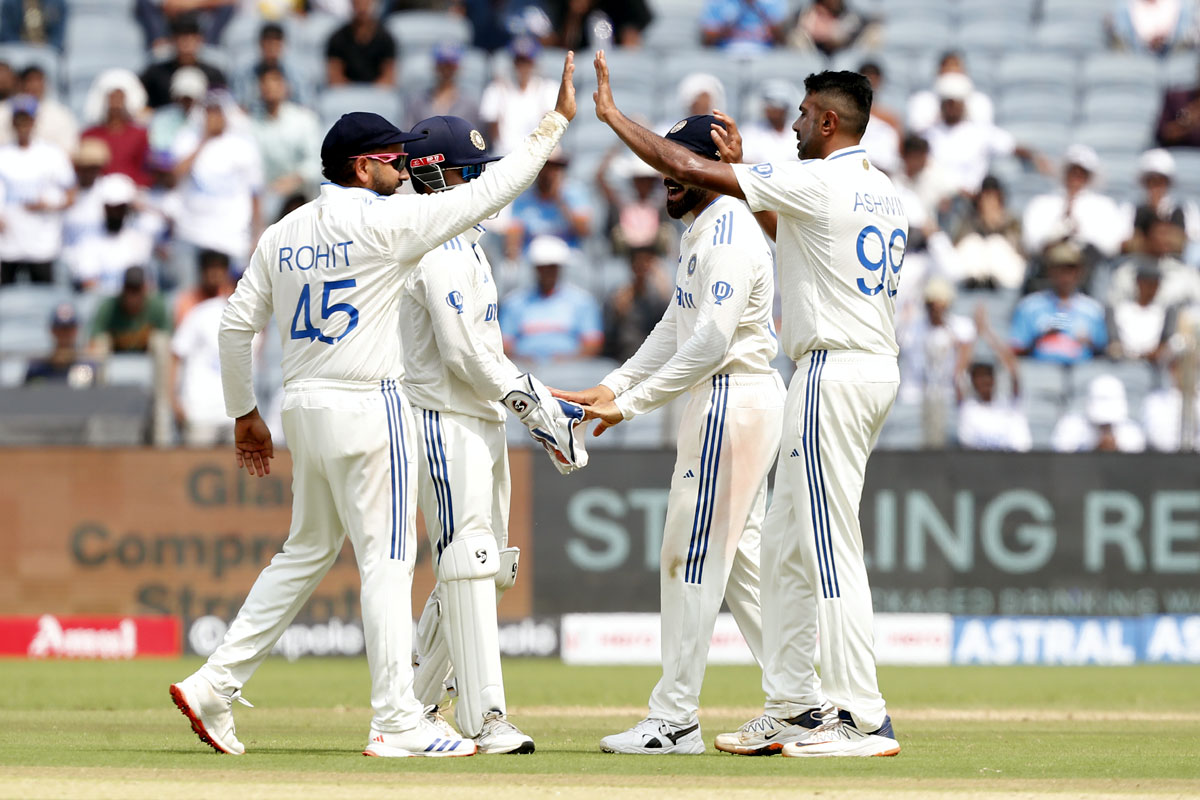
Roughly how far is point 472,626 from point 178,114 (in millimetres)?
9988

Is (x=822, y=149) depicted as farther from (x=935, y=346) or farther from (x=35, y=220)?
(x=35, y=220)

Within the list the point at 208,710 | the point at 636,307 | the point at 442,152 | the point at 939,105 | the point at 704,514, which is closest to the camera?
the point at 208,710

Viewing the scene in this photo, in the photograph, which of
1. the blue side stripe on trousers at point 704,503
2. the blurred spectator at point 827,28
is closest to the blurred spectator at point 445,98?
the blurred spectator at point 827,28

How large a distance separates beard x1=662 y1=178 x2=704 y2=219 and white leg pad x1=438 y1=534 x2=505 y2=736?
1.46m

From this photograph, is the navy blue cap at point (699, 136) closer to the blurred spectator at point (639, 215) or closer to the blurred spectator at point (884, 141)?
the blurred spectator at point (639, 215)

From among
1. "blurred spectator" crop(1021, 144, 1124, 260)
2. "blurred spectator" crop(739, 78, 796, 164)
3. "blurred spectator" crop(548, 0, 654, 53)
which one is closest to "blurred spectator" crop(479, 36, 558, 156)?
"blurred spectator" crop(548, 0, 654, 53)

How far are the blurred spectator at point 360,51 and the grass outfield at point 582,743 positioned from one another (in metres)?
6.85

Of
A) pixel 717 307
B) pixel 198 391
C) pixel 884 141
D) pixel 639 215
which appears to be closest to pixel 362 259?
pixel 717 307

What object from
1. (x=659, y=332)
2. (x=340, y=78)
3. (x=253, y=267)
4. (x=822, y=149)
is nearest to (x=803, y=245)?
(x=822, y=149)

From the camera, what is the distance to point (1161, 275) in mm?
13922

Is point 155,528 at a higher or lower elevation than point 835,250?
lower

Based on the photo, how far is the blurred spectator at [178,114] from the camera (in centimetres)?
1493

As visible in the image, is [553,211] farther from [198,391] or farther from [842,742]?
[842,742]

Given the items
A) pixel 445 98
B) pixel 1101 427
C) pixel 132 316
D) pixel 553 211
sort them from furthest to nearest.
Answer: pixel 445 98
pixel 553 211
pixel 132 316
pixel 1101 427
